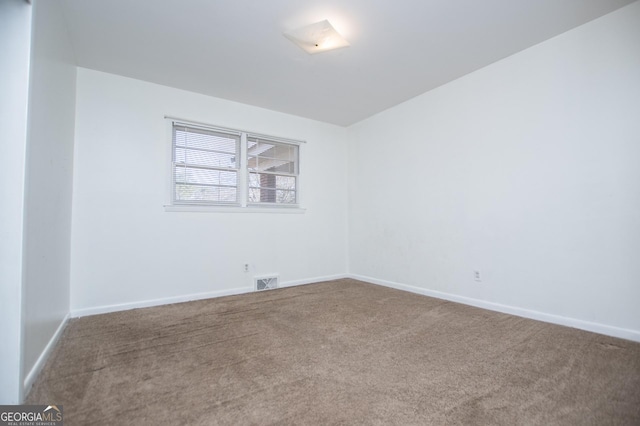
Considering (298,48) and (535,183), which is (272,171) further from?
(535,183)

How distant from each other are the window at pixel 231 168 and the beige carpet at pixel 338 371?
160 cm

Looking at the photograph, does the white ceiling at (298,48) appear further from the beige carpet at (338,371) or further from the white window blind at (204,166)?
the beige carpet at (338,371)

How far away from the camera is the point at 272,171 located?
4.21 metres

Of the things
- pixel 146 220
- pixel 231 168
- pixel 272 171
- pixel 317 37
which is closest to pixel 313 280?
pixel 272 171

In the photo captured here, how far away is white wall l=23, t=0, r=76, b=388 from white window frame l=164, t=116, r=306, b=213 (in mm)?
949

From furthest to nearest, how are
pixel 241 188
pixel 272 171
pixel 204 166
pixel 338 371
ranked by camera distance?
pixel 272 171
pixel 241 188
pixel 204 166
pixel 338 371

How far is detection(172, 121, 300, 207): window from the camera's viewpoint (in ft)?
11.5

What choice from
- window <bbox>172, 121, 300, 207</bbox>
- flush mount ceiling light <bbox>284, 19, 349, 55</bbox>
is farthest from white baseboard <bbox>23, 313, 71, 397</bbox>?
flush mount ceiling light <bbox>284, 19, 349, 55</bbox>

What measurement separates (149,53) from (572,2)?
3752 millimetres
